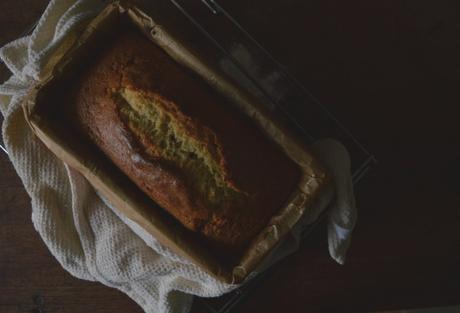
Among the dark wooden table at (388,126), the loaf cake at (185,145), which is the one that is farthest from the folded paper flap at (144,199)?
the dark wooden table at (388,126)

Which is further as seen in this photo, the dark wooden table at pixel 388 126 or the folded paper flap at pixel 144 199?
the dark wooden table at pixel 388 126

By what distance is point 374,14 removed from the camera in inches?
33.6

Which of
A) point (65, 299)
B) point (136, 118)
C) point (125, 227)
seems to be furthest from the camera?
point (65, 299)

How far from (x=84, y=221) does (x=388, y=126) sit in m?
0.52

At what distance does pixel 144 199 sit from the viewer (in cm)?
75

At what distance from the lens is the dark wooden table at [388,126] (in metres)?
0.85

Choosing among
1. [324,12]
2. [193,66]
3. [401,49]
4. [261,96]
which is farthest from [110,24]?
[401,49]

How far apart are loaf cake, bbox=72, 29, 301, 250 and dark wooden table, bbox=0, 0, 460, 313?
19 centimetres

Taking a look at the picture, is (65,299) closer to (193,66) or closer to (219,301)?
(219,301)

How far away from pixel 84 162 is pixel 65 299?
327mm

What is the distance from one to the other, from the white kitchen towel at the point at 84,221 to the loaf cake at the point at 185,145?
9 cm

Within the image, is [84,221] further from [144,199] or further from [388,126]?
[388,126]

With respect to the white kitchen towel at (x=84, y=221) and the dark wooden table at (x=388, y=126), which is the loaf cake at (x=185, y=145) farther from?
the dark wooden table at (x=388, y=126)

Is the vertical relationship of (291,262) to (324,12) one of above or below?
below
